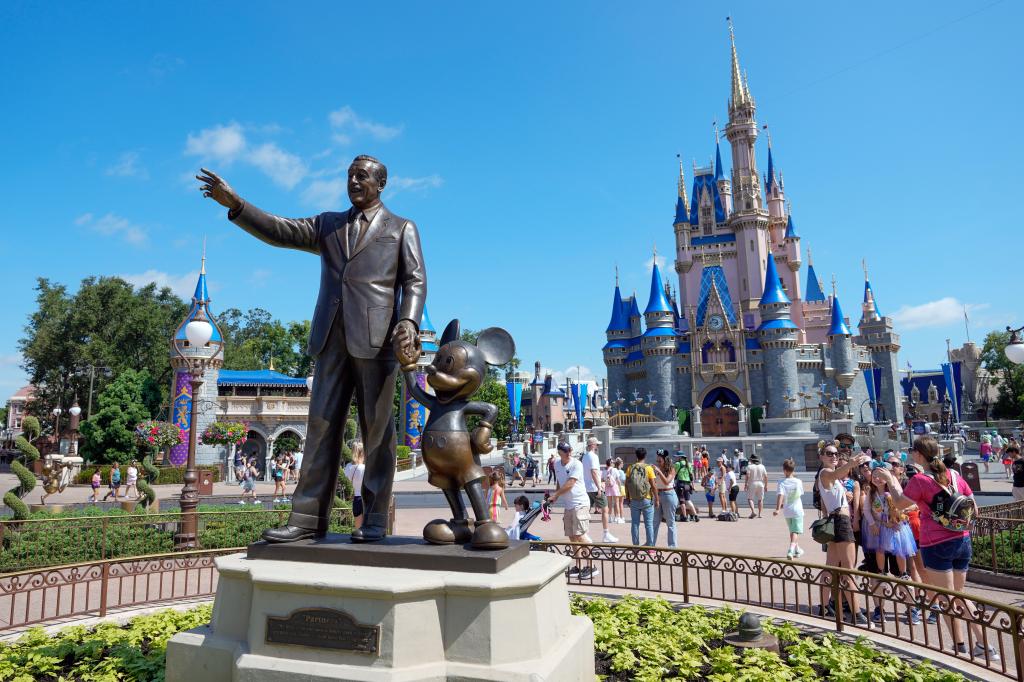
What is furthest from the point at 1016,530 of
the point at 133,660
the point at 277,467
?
the point at 277,467

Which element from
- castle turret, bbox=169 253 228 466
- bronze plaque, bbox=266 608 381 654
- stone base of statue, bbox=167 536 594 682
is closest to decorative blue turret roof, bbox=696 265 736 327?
castle turret, bbox=169 253 228 466

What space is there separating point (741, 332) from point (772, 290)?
3.82 meters

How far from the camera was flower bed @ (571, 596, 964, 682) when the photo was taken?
150 inches

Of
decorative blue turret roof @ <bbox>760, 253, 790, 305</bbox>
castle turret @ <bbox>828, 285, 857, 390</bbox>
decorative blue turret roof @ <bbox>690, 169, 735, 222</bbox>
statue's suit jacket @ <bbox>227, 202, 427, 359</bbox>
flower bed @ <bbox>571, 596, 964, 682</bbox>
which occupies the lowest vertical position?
flower bed @ <bbox>571, 596, 964, 682</bbox>

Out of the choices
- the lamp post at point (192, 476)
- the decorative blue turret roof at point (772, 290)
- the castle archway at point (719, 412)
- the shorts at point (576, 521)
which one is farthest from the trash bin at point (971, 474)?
the decorative blue turret roof at point (772, 290)

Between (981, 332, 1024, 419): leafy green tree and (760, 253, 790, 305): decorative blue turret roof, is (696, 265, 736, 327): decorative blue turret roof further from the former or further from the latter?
(981, 332, 1024, 419): leafy green tree

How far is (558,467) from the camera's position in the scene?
8703mm

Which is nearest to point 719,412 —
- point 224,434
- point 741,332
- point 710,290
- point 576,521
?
point 741,332

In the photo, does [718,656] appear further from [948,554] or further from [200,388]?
[200,388]

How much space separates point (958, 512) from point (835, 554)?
4.84 feet

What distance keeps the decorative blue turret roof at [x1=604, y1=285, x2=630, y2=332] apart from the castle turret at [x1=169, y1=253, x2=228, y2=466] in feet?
99.3

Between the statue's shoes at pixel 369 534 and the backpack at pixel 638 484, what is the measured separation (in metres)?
5.36

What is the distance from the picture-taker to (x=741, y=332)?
4769cm

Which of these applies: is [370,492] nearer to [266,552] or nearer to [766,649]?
[266,552]
